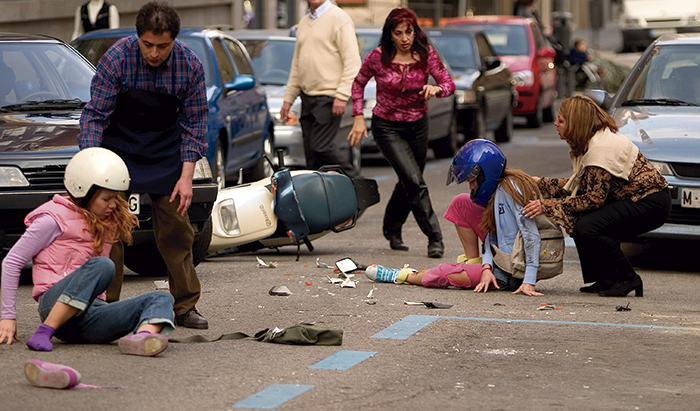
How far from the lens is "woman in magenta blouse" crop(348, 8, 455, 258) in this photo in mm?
9336

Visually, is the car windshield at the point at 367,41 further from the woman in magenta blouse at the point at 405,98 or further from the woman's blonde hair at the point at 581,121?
the woman's blonde hair at the point at 581,121

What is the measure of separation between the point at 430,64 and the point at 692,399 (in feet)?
→ 15.6

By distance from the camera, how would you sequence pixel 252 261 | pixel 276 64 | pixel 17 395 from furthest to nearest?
pixel 276 64
pixel 252 261
pixel 17 395

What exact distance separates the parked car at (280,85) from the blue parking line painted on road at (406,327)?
7110 millimetres

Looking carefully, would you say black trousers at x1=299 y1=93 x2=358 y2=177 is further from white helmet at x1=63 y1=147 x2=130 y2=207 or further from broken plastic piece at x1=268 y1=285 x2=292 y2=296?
white helmet at x1=63 y1=147 x2=130 y2=207

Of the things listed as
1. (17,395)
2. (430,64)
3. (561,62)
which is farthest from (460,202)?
(561,62)

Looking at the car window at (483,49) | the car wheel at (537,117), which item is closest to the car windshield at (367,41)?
the car window at (483,49)

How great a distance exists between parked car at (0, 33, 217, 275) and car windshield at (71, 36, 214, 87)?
2482 millimetres

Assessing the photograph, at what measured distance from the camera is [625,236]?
25.7ft

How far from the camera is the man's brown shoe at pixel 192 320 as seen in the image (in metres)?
6.46

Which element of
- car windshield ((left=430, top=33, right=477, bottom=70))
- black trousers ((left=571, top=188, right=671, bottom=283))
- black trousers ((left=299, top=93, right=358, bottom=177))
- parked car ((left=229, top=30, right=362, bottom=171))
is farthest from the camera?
car windshield ((left=430, top=33, right=477, bottom=70))

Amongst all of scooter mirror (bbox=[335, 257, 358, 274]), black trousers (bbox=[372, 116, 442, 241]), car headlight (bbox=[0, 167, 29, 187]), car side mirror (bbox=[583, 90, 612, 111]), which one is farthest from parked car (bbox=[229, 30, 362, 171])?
car headlight (bbox=[0, 167, 29, 187])

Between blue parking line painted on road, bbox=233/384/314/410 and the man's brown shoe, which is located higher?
blue parking line painted on road, bbox=233/384/314/410

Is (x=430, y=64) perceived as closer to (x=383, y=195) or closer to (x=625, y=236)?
(x=625, y=236)
